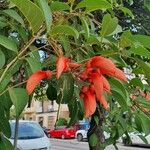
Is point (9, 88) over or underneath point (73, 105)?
over

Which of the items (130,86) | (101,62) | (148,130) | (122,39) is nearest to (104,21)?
(122,39)

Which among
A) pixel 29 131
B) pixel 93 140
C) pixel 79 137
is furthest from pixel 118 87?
pixel 79 137

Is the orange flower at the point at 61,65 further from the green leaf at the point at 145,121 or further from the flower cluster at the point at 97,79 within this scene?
the green leaf at the point at 145,121

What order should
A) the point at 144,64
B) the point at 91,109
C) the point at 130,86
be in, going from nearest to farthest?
the point at 91,109
the point at 144,64
the point at 130,86

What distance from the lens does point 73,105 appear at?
154 centimetres

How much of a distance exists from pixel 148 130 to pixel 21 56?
0.61m

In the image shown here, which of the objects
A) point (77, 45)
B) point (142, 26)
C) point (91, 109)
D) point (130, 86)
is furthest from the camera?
point (142, 26)

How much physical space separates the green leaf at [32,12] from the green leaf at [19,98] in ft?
0.44

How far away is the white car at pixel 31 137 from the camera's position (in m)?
8.86

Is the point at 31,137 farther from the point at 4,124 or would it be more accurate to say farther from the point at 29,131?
the point at 4,124

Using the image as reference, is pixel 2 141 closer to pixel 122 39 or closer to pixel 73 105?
pixel 73 105

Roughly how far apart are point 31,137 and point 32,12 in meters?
8.47

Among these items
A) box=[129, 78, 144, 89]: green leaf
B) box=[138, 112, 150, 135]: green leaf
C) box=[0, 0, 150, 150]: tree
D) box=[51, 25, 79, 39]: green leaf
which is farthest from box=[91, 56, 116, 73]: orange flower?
box=[138, 112, 150, 135]: green leaf

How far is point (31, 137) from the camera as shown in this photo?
9.30 m
